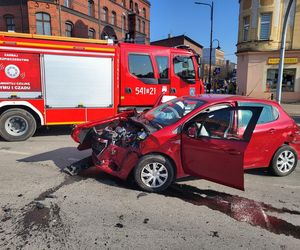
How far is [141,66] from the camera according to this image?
27.3 feet

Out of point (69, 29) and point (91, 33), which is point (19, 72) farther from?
point (91, 33)

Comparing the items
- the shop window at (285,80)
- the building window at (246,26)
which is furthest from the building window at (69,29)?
the shop window at (285,80)

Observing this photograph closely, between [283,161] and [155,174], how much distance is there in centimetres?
257

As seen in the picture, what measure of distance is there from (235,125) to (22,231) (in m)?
3.26

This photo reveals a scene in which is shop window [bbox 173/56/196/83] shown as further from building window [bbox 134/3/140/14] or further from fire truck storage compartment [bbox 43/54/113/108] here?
building window [bbox 134/3/140/14]

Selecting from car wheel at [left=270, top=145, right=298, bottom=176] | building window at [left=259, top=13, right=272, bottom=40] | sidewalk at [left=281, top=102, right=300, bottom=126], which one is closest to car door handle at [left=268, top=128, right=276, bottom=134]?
car wheel at [left=270, top=145, right=298, bottom=176]

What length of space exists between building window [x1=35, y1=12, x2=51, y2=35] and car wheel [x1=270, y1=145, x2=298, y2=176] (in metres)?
27.3

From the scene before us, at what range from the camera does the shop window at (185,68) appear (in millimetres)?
8773

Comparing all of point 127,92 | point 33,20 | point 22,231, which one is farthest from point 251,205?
point 33,20

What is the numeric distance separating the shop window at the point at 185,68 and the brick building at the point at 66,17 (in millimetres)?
8965

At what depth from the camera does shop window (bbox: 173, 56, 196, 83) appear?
877 centimetres

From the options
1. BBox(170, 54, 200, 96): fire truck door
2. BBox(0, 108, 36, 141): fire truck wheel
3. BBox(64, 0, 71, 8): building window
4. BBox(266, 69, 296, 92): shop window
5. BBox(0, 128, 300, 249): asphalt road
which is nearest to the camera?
BBox(0, 128, 300, 249): asphalt road

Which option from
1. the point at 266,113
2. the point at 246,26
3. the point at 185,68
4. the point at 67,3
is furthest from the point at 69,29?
the point at 266,113

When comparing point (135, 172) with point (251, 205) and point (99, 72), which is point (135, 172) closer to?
point (251, 205)
